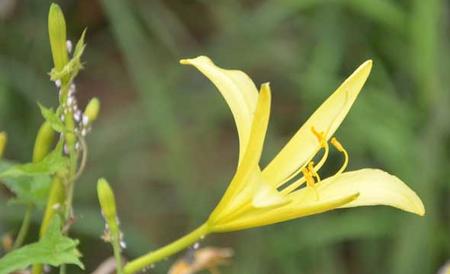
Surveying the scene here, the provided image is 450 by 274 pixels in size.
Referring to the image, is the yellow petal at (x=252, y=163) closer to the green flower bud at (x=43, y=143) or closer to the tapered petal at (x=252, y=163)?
the tapered petal at (x=252, y=163)

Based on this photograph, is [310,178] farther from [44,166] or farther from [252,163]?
[44,166]

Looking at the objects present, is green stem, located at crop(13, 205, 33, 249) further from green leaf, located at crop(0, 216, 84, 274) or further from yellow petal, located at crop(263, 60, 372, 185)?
yellow petal, located at crop(263, 60, 372, 185)

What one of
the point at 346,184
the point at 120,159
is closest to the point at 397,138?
the point at 120,159

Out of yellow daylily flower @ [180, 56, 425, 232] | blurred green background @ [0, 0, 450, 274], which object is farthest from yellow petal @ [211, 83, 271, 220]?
blurred green background @ [0, 0, 450, 274]

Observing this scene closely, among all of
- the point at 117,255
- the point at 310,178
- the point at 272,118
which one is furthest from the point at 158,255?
the point at 272,118

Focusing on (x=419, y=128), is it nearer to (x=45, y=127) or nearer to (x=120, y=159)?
(x=120, y=159)

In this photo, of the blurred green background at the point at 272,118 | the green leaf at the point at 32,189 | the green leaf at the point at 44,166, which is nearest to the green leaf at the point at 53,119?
the green leaf at the point at 44,166
